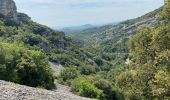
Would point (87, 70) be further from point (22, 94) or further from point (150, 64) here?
point (22, 94)

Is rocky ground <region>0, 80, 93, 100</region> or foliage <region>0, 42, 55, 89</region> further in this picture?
foliage <region>0, 42, 55, 89</region>

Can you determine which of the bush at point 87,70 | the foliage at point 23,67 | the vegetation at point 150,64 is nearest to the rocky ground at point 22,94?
the vegetation at point 150,64

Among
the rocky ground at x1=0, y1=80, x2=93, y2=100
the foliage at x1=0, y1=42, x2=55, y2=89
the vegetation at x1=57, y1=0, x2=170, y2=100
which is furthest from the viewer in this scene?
the foliage at x1=0, y1=42, x2=55, y2=89

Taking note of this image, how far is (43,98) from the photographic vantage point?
33.5 metres

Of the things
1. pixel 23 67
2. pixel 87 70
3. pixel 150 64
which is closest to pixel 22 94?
pixel 150 64

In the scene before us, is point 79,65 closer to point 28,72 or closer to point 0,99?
point 28,72

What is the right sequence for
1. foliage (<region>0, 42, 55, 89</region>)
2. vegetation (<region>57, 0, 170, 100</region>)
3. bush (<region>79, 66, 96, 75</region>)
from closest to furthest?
vegetation (<region>57, 0, 170, 100</region>)
foliage (<region>0, 42, 55, 89</region>)
bush (<region>79, 66, 96, 75</region>)

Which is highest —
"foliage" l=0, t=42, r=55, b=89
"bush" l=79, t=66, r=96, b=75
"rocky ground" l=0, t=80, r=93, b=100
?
"rocky ground" l=0, t=80, r=93, b=100

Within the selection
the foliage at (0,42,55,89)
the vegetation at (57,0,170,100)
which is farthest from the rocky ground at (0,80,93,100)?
the foliage at (0,42,55,89)

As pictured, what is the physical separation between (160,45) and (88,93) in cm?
3832

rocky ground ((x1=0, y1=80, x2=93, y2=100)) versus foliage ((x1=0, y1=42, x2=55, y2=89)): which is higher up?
rocky ground ((x1=0, y1=80, x2=93, y2=100))

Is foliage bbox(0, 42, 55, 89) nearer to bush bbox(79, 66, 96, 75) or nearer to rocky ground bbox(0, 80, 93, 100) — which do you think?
rocky ground bbox(0, 80, 93, 100)

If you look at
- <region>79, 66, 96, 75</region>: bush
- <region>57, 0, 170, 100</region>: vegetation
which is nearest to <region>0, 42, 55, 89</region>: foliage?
<region>57, 0, 170, 100</region>: vegetation

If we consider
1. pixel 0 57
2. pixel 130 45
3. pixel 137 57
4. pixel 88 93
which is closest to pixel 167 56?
pixel 137 57
